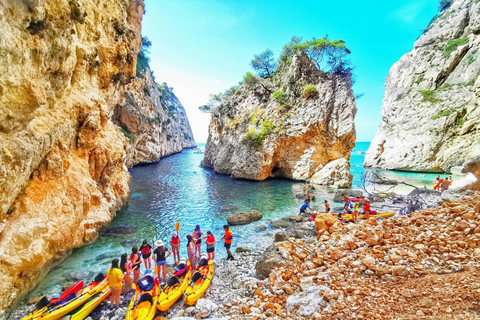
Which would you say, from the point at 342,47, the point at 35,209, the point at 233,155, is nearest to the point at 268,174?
the point at 233,155

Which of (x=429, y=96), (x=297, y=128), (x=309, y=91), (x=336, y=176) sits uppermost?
(x=429, y=96)

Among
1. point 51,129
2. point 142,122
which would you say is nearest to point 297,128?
point 142,122

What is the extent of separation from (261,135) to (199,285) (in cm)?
2569

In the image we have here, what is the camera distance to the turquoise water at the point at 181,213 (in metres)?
9.10

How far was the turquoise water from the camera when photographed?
9102mm

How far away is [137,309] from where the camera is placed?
18.2 ft

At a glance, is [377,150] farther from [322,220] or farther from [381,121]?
[322,220]

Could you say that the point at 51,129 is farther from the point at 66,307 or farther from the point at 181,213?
the point at 181,213

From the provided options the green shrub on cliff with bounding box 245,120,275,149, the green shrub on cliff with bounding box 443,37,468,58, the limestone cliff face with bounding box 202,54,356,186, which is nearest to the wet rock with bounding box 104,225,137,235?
the limestone cliff face with bounding box 202,54,356,186

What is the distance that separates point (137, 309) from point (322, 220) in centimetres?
635

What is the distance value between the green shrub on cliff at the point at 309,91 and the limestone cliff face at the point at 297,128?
14cm

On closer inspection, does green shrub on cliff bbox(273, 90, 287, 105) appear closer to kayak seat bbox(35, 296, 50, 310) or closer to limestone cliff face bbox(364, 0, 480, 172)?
limestone cliff face bbox(364, 0, 480, 172)

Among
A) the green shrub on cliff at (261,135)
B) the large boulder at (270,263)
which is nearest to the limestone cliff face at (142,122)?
the green shrub on cliff at (261,135)

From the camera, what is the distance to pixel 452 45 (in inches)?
1439
